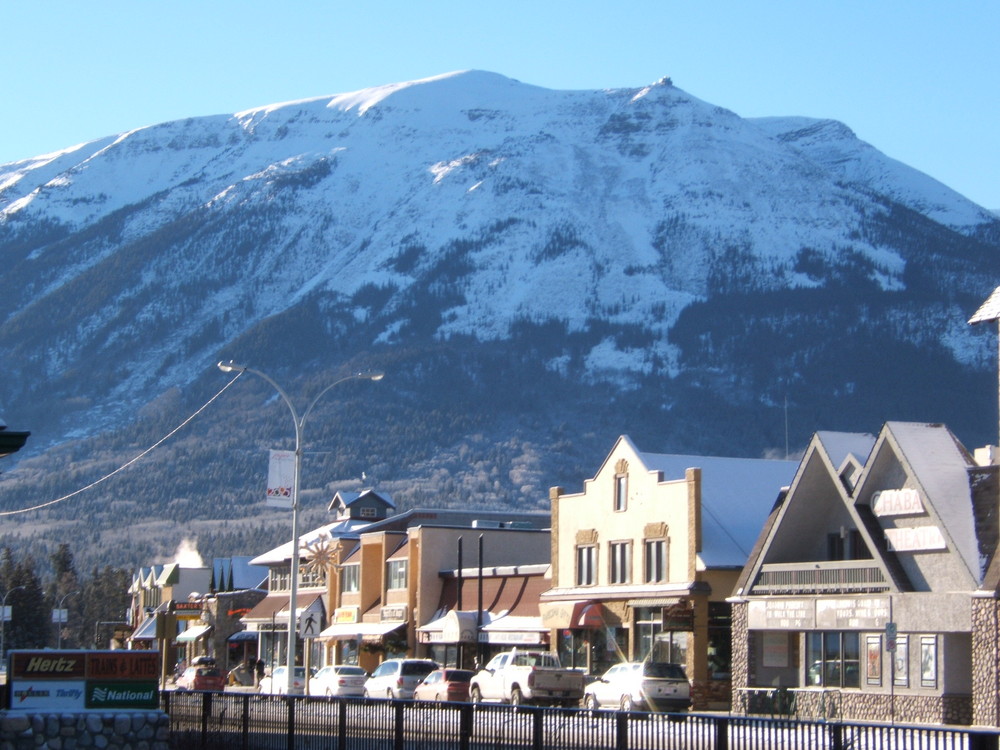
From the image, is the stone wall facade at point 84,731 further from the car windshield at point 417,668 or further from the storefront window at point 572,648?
the storefront window at point 572,648

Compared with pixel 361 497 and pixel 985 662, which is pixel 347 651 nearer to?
pixel 361 497

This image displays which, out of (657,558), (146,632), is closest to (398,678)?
(657,558)

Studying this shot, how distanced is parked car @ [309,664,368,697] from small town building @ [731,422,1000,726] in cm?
1307

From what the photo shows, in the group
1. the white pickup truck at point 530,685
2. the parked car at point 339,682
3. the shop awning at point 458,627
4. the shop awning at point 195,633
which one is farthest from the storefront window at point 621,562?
the shop awning at point 195,633

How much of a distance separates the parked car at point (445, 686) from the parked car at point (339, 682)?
3.46 m

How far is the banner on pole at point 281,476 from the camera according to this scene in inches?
2061

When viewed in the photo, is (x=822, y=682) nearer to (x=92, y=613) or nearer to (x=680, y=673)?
(x=680, y=673)

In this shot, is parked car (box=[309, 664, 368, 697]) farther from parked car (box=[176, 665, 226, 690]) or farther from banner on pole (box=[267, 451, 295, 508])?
parked car (box=[176, 665, 226, 690])

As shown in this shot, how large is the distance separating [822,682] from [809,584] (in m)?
2.99

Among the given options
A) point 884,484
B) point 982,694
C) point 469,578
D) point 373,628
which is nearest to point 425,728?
point 982,694

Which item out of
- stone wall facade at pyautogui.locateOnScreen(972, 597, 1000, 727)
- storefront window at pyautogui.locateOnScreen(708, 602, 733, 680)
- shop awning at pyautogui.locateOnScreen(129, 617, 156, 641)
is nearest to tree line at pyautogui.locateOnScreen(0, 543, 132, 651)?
shop awning at pyautogui.locateOnScreen(129, 617, 156, 641)

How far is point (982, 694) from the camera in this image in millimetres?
39562

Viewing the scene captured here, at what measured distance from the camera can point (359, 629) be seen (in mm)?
77875

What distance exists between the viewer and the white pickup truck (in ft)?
149
